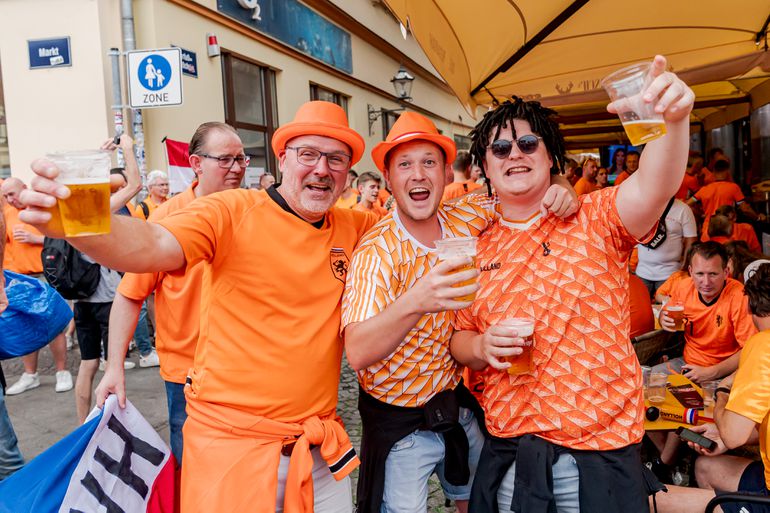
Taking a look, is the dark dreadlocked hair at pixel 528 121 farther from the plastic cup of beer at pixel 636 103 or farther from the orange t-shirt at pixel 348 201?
the orange t-shirt at pixel 348 201

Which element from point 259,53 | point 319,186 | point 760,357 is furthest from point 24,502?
point 259,53

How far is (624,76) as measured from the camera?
1.45 metres

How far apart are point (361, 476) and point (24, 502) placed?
1207 mm

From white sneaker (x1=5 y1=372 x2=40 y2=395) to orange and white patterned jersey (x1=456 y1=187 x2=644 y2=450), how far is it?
5418mm

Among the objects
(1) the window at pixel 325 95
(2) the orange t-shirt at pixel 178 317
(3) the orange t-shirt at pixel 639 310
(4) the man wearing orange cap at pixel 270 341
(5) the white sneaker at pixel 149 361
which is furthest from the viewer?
(1) the window at pixel 325 95

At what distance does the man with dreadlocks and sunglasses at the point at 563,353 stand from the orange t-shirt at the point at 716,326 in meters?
2.48

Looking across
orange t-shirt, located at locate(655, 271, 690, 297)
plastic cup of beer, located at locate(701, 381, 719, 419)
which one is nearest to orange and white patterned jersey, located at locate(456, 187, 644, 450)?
plastic cup of beer, located at locate(701, 381, 719, 419)

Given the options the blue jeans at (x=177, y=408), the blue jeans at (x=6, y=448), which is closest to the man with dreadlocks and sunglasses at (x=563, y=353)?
the blue jeans at (x=177, y=408)

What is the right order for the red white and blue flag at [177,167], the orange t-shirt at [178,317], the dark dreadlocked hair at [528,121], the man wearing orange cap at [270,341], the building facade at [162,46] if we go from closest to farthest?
the man wearing orange cap at [270,341] < the dark dreadlocked hair at [528,121] < the orange t-shirt at [178,317] < the building facade at [162,46] < the red white and blue flag at [177,167]

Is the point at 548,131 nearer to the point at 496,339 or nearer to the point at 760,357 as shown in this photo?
the point at 496,339

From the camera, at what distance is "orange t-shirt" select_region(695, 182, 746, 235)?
7.50 metres

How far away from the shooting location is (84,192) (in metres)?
1.27

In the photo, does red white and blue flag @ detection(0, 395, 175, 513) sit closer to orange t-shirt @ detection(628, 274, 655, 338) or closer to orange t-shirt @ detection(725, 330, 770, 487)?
orange t-shirt @ detection(725, 330, 770, 487)

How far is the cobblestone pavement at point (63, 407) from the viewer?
4.45m
